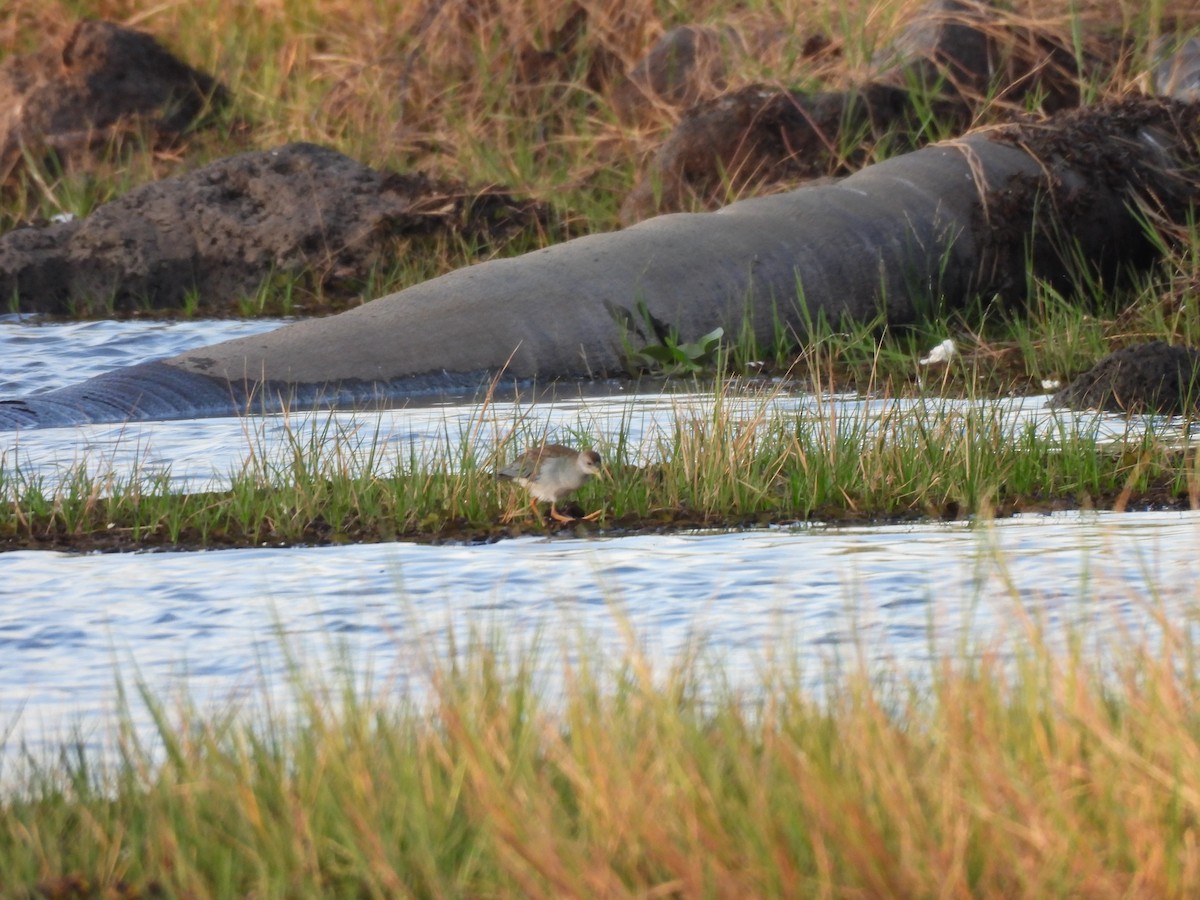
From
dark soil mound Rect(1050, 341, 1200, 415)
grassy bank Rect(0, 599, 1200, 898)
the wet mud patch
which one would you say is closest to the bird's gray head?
grassy bank Rect(0, 599, 1200, 898)

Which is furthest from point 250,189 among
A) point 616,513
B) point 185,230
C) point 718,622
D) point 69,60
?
point 718,622

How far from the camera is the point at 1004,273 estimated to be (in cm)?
1139

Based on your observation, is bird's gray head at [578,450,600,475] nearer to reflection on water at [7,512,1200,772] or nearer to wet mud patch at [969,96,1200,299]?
reflection on water at [7,512,1200,772]

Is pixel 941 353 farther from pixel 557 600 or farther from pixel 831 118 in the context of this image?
pixel 557 600

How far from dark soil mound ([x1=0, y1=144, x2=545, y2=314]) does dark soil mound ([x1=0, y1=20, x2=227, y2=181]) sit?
2716 millimetres

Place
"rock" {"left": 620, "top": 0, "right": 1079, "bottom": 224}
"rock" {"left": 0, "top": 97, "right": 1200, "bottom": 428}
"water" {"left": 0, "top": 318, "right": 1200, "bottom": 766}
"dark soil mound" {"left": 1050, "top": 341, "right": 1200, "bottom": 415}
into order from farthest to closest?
1. "rock" {"left": 620, "top": 0, "right": 1079, "bottom": 224}
2. "rock" {"left": 0, "top": 97, "right": 1200, "bottom": 428}
3. "dark soil mound" {"left": 1050, "top": 341, "right": 1200, "bottom": 415}
4. "water" {"left": 0, "top": 318, "right": 1200, "bottom": 766}

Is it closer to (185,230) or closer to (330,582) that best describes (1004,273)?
(185,230)

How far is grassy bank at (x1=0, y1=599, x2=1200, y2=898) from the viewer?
2986 mm

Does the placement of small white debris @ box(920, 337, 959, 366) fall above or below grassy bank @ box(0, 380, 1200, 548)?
above

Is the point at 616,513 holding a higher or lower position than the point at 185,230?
lower

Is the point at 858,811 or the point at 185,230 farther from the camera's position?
the point at 185,230

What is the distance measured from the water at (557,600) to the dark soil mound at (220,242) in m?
6.49

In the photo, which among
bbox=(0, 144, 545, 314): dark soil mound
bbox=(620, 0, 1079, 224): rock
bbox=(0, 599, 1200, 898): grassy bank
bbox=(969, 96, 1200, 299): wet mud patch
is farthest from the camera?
bbox=(0, 144, 545, 314): dark soil mound

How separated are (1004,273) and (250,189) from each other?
503cm
